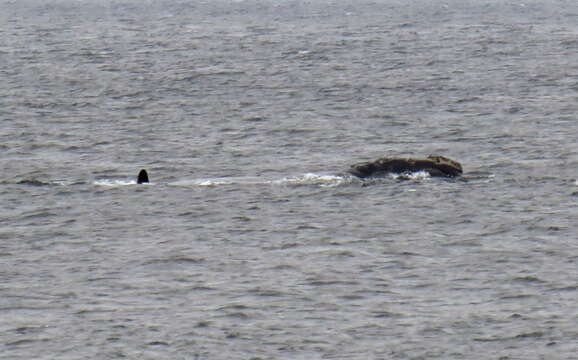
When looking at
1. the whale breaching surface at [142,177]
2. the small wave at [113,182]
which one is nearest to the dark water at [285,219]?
the small wave at [113,182]

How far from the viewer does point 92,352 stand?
32125 mm

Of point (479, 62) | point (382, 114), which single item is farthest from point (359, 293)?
point (479, 62)

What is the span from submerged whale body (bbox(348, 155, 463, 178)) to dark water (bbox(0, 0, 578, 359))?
1.00 metres

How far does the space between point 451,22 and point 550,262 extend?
138352 mm

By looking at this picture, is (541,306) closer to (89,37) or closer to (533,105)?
(533,105)

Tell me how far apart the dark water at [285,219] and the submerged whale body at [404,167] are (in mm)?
999

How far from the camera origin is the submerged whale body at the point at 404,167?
54156mm

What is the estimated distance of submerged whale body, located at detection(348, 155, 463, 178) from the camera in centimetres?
5416

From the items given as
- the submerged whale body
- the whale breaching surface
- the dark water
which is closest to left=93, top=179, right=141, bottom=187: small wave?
the dark water

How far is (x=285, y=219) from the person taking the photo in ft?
154

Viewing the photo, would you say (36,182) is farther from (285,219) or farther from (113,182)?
(285,219)

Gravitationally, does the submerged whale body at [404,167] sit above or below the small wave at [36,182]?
below

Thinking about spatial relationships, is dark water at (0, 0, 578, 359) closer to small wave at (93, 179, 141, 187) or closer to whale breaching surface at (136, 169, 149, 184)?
small wave at (93, 179, 141, 187)

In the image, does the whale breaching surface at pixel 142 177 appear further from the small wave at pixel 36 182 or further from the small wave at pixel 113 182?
the small wave at pixel 36 182
